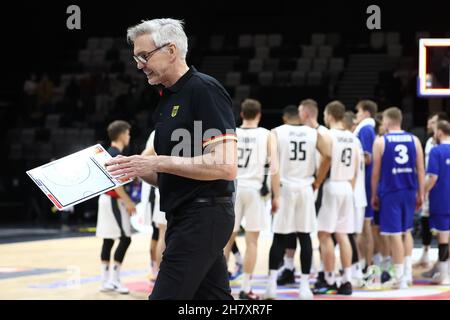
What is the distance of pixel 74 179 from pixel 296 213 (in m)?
4.44

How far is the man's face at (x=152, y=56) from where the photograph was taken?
3754 mm

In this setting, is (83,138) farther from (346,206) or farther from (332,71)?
(346,206)

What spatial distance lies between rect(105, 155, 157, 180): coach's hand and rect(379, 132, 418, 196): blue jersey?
17.8 feet

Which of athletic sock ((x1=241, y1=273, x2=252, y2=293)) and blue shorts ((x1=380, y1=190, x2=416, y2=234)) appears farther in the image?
blue shorts ((x1=380, y1=190, x2=416, y2=234))

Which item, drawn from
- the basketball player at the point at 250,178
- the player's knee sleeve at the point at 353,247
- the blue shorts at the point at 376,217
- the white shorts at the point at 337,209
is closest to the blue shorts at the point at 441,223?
the blue shorts at the point at 376,217

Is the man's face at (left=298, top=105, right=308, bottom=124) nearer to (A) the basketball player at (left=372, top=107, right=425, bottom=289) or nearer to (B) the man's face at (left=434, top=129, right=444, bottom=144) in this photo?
(A) the basketball player at (left=372, top=107, right=425, bottom=289)

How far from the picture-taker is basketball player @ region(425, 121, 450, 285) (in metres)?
9.09

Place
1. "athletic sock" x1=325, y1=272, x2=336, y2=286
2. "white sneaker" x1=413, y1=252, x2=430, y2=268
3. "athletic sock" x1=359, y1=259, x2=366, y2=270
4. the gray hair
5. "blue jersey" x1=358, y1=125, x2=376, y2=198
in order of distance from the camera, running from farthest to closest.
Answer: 1. "white sneaker" x1=413, y1=252, x2=430, y2=268
2. "athletic sock" x1=359, y1=259, x2=366, y2=270
3. "blue jersey" x1=358, y1=125, x2=376, y2=198
4. "athletic sock" x1=325, y1=272, x2=336, y2=286
5. the gray hair

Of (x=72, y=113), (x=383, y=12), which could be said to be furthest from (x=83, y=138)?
(x=383, y=12)

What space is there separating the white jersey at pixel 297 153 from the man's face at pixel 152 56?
14.3 feet

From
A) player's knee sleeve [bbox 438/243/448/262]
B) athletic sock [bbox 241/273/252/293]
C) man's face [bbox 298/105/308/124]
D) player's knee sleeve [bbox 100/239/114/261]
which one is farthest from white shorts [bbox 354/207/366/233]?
player's knee sleeve [bbox 100/239/114/261]

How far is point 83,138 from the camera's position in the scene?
18.6 m

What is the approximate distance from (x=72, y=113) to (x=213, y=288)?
16473 millimetres

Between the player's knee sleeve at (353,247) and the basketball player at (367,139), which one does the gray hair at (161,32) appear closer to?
the player's knee sleeve at (353,247)
